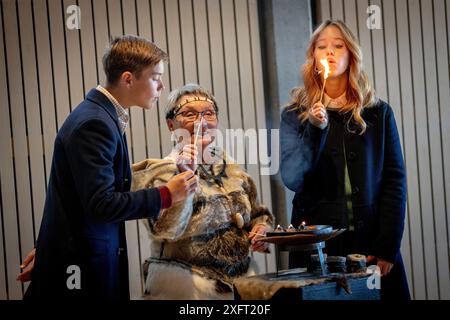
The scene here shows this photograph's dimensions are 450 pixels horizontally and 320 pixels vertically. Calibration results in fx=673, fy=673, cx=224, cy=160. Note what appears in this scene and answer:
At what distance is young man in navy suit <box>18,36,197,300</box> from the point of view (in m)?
2.96

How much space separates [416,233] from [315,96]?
91.6 inches

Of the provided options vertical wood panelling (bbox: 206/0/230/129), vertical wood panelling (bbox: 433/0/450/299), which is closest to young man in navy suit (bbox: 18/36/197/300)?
vertical wood panelling (bbox: 206/0/230/129)

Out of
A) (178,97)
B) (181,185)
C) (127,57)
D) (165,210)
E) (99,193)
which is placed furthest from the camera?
(178,97)

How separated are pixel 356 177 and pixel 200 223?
36.5 inches

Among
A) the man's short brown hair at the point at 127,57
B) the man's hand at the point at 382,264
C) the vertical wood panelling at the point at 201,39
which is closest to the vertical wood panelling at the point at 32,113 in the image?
the vertical wood panelling at the point at 201,39

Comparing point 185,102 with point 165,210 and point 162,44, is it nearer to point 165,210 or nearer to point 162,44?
point 165,210

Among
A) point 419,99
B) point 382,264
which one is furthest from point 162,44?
point 382,264

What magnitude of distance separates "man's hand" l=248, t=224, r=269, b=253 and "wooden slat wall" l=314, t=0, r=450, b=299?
2.43 metres

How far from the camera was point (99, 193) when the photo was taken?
292 cm

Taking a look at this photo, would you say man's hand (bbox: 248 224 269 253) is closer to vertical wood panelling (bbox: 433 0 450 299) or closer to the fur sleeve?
the fur sleeve

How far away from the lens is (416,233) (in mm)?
5777

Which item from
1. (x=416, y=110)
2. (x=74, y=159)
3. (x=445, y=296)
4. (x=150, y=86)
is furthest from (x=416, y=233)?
(x=74, y=159)

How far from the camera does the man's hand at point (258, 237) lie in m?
3.63
